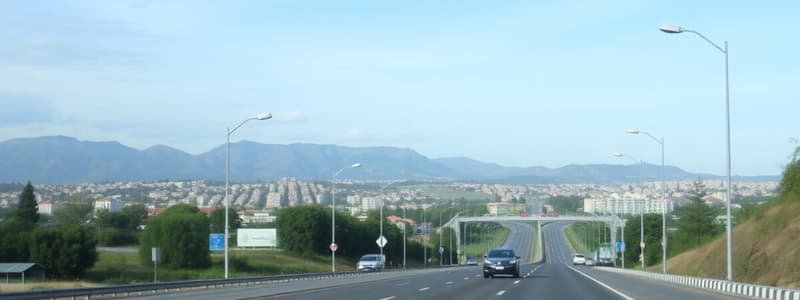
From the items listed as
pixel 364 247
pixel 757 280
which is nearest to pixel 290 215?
pixel 364 247

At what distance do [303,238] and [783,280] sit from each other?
75.5 m

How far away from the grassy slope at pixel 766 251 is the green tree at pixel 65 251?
41.3 m

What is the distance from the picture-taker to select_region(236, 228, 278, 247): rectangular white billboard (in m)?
114

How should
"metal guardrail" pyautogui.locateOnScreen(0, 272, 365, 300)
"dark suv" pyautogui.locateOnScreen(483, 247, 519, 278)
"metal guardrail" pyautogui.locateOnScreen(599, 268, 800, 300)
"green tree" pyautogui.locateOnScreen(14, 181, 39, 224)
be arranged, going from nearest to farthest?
"metal guardrail" pyautogui.locateOnScreen(0, 272, 365, 300) < "metal guardrail" pyautogui.locateOnScreen(599, 268, 800, 300) < "dark suv" pyautogui.locateOnScreen(483, 247, 519, 278) < "green tree" pyautogui.locateOnScreen(14, 181, 39, 224)

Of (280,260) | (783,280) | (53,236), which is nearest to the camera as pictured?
(783,280)

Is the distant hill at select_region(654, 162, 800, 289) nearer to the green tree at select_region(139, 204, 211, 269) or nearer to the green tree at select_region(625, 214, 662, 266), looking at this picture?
the green tree at select_region(139, 204, 211, 269)

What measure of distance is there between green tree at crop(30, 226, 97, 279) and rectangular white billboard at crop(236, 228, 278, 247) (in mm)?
38456

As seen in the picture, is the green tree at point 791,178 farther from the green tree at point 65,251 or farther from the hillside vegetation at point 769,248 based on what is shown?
the green tree at point 65,251

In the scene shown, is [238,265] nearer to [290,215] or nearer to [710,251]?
[290,215]

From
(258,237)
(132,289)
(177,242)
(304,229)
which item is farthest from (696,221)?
(132,289)

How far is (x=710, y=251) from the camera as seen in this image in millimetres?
66375

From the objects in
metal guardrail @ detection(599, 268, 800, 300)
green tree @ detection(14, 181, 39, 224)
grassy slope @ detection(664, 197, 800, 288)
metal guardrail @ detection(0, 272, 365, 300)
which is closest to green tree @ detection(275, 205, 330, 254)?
green tree @ detection(14, 181, 39, 224)

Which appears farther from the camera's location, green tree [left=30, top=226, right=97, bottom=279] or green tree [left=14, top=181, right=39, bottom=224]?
green tree [left=14, top=181, right=39, bottom=224]

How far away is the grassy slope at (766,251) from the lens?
4512 cm
